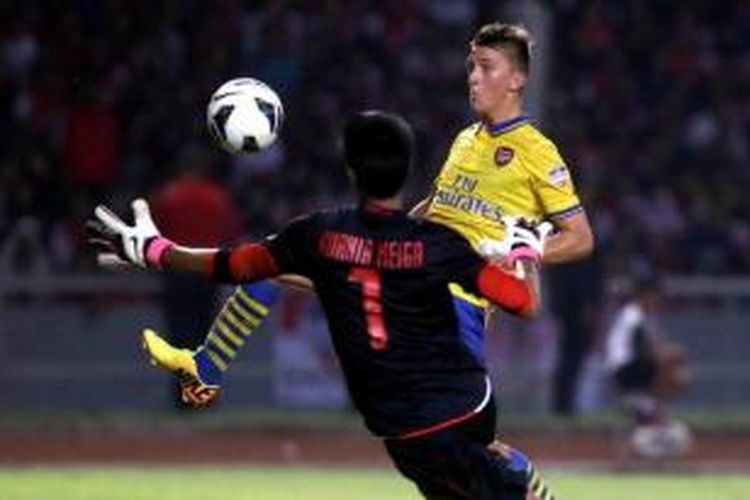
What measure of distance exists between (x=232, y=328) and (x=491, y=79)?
1.49 m

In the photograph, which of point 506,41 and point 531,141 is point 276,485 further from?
point 506,41

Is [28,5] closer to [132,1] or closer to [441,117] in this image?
[132,1]

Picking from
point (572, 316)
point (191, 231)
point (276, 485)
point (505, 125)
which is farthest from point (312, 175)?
point (505, 125)

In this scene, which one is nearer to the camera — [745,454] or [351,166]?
[351,166]

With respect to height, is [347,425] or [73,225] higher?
[73,225]

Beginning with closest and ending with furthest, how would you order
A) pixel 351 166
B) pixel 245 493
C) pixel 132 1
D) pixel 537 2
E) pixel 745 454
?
pixel 351 166, pixel 245 493, pixel 745 454, pixel 537 2, pixel 132 1

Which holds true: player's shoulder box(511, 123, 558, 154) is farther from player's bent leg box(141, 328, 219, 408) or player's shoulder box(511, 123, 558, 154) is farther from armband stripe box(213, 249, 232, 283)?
armband stripe box(213, 249, 232, 283)

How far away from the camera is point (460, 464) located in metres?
8.30

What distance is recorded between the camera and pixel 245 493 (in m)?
14.9

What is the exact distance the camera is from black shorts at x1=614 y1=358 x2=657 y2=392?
1745cm

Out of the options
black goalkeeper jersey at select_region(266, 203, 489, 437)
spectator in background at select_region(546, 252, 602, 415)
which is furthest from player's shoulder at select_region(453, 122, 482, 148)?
spectator in background at select_region(546, 252, 602, 415)

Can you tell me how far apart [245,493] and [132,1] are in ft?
25.0

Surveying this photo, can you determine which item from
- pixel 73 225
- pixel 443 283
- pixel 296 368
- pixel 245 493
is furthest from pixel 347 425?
pixel 443 283

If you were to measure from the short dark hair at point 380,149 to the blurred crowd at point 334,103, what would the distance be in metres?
10.1
